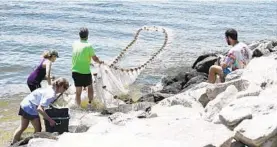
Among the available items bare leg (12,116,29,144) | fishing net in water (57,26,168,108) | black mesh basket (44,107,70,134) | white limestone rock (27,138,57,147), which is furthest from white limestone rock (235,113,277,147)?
fishing net in water (57,26,168,108)

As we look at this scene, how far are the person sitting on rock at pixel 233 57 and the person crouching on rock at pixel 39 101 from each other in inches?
133

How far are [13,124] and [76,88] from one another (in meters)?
1.57

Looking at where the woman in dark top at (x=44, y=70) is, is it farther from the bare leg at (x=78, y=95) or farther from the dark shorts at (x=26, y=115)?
the bare leg at (x=78, y=95)

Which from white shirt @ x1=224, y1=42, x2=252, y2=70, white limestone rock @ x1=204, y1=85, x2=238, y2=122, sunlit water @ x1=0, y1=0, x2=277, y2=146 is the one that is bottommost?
sunlit water @ x1=0, y1=0, x2=277, y2=146

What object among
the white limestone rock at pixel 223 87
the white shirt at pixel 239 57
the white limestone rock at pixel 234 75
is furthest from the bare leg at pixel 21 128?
the white shirt at pixel 239 57

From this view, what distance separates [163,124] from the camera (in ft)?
23.0

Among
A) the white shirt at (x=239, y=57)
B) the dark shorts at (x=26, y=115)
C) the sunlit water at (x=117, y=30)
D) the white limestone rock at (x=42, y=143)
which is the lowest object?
the sunlit water at (x=117, y=30)

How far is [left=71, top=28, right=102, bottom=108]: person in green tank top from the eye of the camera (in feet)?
33.7

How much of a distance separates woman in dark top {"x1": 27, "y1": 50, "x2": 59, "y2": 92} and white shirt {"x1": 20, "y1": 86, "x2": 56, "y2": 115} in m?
1.00

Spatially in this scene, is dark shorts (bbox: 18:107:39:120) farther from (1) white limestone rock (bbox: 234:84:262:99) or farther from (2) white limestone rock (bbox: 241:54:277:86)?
(2) white limestone rock (bbox: 241:54:277:86)

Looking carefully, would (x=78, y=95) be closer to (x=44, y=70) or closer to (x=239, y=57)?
(x=44, y=70)

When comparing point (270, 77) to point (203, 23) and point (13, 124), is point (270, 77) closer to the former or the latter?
point (13, 124)

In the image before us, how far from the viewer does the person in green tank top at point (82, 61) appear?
33.7 feet

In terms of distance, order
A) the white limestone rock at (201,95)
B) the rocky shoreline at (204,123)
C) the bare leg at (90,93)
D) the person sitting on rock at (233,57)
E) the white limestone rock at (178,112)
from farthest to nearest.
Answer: the bare leg at (90,93) → the person sitting on rock at (233,57) → the white limestone rock at (201,95) → the white limestone rock at (178,112) → the rocky shoreline at (204,123)
